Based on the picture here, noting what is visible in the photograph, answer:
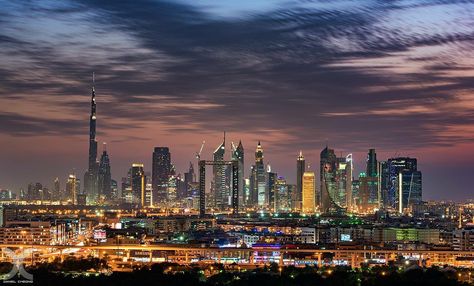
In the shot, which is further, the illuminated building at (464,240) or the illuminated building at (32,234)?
the illuminated building at (464,240)

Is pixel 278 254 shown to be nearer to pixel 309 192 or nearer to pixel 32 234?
pixel 32 234

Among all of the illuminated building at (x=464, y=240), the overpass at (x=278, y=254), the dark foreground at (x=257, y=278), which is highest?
the illuminated building at (x=464, y=240)

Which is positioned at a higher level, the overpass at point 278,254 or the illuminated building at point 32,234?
the illuminated building at point 32,234

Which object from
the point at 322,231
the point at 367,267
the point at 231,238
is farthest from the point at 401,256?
the point at 322,231

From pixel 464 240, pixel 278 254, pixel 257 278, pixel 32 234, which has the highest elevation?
pixel 32 234

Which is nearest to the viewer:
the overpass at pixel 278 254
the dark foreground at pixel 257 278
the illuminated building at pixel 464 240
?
the dark foreground at pixel 257 278

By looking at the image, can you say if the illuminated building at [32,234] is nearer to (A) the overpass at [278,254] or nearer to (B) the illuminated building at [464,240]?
(A) the overpass at [278,254]

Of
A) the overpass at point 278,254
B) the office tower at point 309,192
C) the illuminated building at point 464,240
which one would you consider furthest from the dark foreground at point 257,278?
the office tower at point 309,192

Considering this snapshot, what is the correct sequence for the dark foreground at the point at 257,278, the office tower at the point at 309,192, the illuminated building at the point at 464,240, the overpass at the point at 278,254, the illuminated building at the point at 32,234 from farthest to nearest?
the office tower at the point at 309,192 → the illuminated building at the point at 464,240 → the illuminated building at the point at 32,234 → the overpass at the point at 278,254 → the dark foreground at the point at 257,278

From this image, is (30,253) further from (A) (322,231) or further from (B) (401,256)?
(A) (322,231)

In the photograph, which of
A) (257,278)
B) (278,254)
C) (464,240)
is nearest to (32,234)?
(278,254)
